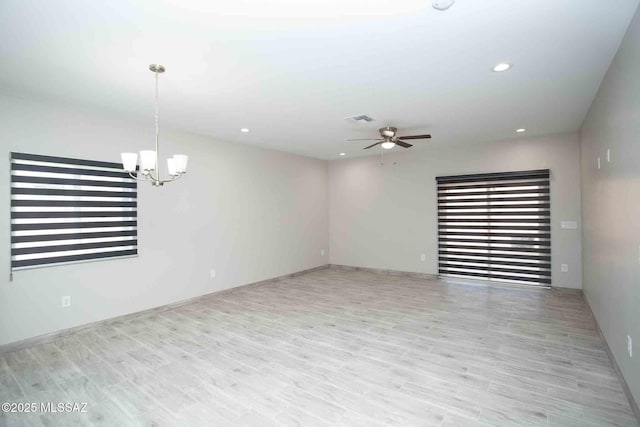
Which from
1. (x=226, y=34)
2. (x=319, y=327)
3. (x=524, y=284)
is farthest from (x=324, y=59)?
(x=524, y=284)

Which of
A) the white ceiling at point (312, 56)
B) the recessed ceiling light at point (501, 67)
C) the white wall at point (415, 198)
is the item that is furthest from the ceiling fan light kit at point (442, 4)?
the white wall at point (415, 198)

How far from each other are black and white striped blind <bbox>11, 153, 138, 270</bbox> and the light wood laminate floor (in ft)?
3.22

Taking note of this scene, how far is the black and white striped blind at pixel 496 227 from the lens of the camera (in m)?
5.54

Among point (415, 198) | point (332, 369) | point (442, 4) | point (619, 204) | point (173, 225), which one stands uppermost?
point (442, 4)

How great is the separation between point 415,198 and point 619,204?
13.8 ft

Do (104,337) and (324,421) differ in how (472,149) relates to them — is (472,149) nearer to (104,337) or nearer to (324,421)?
(324,421)

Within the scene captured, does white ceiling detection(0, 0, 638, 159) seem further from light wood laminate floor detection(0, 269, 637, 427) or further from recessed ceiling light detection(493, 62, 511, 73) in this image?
light wood laminate floor detection(0, 269, 637, 427)

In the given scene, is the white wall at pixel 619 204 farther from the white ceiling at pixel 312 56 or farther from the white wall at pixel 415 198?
the white wall at pixel 415 198

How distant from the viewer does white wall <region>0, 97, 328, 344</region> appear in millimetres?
3420

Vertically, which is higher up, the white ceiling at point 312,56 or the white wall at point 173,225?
the white ceiling at point 312,56

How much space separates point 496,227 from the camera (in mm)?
5922

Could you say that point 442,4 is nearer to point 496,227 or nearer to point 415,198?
point 496,227

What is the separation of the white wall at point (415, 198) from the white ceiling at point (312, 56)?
1452mm

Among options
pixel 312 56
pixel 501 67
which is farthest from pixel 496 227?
pixel 312 56
